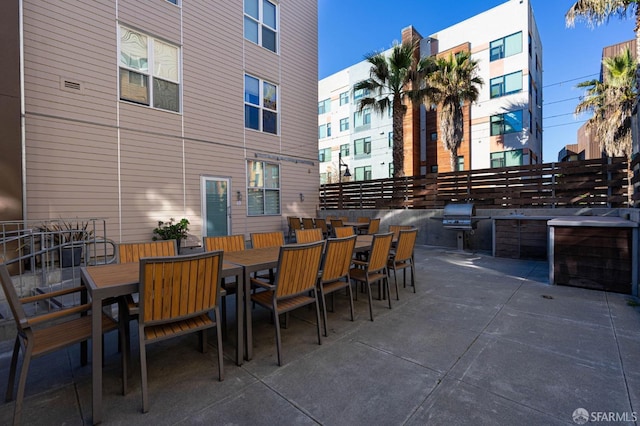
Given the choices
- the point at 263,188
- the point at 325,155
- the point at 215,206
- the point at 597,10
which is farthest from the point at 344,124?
the point at 597,10

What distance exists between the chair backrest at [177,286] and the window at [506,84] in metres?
19.2

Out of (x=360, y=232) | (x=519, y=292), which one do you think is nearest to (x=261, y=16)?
(x=360, y=232)

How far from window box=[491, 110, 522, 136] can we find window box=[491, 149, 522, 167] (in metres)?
1.14

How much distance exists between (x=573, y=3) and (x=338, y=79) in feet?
61.0

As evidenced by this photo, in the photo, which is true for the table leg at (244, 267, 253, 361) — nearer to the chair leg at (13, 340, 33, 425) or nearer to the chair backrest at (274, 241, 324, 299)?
the chair backrest at (274, 241, 324, 299)

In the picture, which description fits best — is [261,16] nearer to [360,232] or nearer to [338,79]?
[360,232]

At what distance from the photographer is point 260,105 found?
8.92 metres

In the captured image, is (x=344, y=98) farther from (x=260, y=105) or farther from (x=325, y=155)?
(x=260, y=105)

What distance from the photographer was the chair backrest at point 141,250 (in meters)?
2.99

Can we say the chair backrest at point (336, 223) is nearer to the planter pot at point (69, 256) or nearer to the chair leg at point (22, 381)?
the planter pot at point (69, 256)

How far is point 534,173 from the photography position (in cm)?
748

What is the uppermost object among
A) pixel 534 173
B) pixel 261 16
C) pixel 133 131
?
pixel 261 16

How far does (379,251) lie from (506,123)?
16.7 m

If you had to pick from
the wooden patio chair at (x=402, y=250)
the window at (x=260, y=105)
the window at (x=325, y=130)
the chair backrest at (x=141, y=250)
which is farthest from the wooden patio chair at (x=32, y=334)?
the window at (x=325, y=130)
